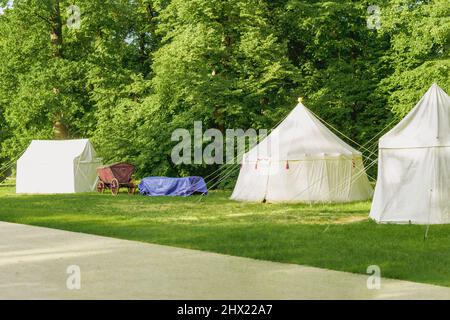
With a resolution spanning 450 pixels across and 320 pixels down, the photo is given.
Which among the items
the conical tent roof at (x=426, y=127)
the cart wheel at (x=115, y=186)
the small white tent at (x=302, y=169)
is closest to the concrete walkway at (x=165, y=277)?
the conical tent roof at (x=426, y=127)

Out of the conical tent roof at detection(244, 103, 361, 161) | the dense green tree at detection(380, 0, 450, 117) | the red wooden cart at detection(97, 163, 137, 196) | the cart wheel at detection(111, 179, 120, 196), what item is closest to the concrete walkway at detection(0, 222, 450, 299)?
the conical tent roof at detection(244, 103, 361, 161)

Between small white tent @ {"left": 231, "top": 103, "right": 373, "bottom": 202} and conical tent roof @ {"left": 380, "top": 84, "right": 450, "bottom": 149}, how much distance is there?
→ 510cm

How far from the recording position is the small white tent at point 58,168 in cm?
3123

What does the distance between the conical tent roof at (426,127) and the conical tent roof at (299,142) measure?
5960 millimetres

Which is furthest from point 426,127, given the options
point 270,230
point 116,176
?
point 116,176

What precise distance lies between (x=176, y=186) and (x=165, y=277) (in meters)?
17.8

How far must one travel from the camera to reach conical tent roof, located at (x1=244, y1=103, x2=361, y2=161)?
2288 cm

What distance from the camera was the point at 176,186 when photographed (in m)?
26.9

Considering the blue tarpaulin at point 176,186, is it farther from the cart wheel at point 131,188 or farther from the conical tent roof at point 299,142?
the conical tent roof at point 299,142

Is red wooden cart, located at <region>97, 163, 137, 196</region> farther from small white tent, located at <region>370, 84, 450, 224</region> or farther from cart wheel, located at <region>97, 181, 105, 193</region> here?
small white tent, located at <region>370, 84, 450, 224</region>
